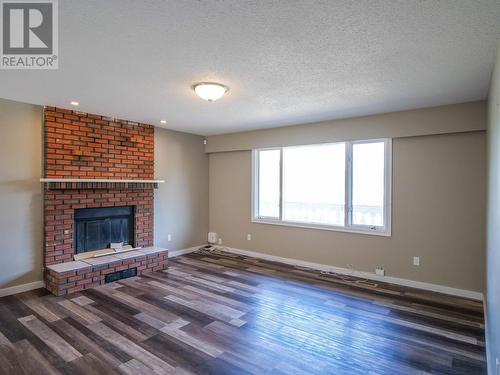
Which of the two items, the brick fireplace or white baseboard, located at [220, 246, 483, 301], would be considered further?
the brick fireplace

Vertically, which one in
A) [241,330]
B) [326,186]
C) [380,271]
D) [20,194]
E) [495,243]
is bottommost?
[241,330]

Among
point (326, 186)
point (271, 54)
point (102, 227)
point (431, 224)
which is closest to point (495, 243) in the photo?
point (431, 224)

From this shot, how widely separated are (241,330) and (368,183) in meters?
3.03

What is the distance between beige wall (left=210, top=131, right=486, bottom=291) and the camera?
12.4 feet

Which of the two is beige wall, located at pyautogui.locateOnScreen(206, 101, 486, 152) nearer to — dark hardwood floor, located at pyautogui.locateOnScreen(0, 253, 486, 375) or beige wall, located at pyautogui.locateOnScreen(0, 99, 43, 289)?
dark hardwood floor, located at pyautogui.locateOnScreen(0, 253, 486, 375)

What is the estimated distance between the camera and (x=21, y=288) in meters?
3.90

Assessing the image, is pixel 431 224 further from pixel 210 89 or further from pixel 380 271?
pixel 210 89

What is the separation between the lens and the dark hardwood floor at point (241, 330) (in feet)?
7.80

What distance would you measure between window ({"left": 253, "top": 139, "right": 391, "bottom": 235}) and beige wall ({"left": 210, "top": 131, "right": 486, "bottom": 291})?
0.59 ft

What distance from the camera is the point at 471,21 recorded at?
1888 mm

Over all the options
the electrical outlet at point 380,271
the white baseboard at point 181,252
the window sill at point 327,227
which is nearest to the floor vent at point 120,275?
the white baseboard at point 181,252

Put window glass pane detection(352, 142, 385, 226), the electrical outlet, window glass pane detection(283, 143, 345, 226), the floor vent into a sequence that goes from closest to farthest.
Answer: the floor vent → the electrical outlet → window glass pane detection(352, 142, 385, 226) → window glass pane detection(283, 143, 345, 226)

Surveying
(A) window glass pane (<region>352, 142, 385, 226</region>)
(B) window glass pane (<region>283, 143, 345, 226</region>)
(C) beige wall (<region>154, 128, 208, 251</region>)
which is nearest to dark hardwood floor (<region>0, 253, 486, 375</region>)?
(A) window glass pane (<region>352, 142, 385, 226</region>)

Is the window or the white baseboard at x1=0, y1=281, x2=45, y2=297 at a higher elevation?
the window
